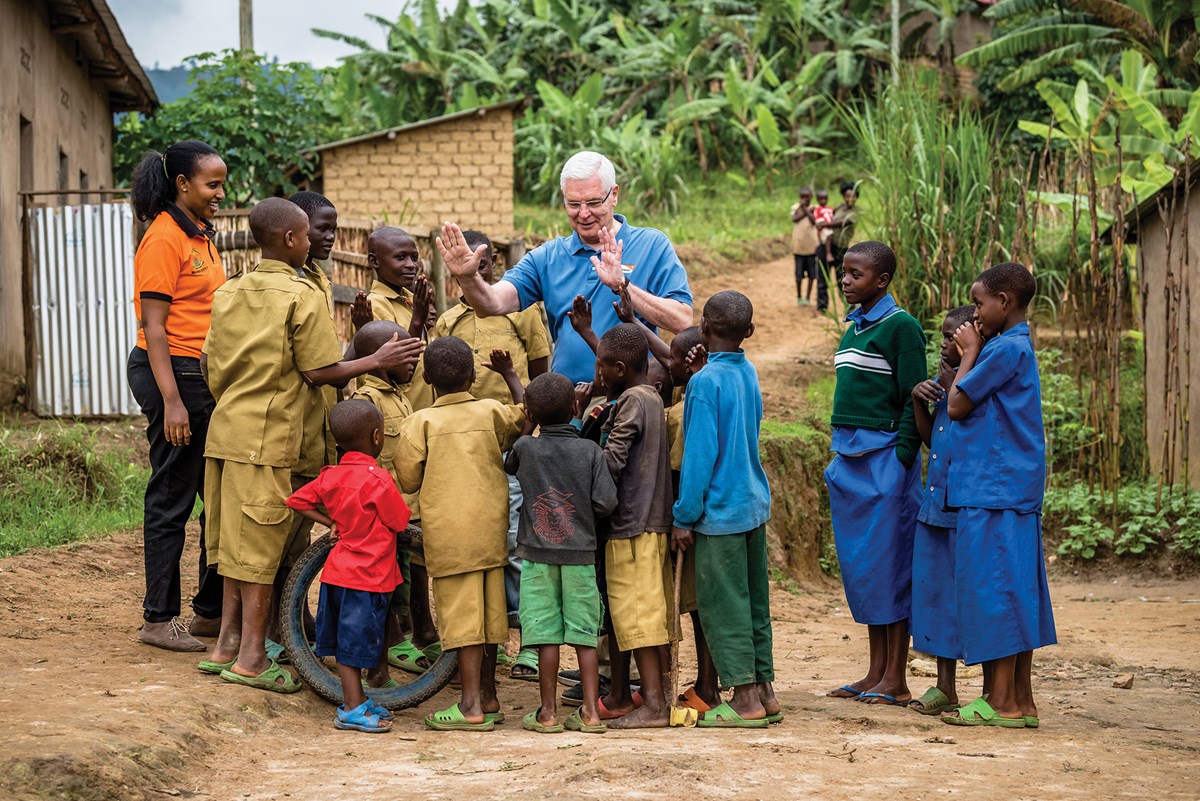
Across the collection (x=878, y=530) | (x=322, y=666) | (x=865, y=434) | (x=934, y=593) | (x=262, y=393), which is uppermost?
(x=262, y=393)

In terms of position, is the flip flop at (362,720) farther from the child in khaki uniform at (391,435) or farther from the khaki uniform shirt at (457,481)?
the khaki uniform shirt at (457,481)

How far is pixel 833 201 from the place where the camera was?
24.5 meters

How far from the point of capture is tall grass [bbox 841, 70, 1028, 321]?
11430 mm

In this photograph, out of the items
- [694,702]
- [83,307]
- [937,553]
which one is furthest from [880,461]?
[83,307]

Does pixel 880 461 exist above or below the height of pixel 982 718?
A: above

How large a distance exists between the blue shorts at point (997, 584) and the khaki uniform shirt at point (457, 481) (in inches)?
66.7

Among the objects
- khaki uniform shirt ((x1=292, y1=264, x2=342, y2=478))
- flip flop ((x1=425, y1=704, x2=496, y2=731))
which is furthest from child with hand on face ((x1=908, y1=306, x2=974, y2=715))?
khaki uniform shirt ((x1=292, y1=264, x2=342, y2=478))

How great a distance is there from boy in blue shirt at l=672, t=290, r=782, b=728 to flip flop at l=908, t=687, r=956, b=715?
62 cm

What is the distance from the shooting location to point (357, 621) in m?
4.47

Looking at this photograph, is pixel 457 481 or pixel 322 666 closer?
pixel 457 481

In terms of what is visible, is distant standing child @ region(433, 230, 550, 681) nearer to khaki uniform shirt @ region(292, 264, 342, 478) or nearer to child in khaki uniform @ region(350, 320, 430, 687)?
child in khaki uniform @ region(350, 320, 430, 687)

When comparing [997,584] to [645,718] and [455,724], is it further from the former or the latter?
[455,724]

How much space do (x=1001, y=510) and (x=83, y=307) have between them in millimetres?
8616

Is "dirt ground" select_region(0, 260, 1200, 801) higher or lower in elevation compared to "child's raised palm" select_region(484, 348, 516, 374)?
lower
